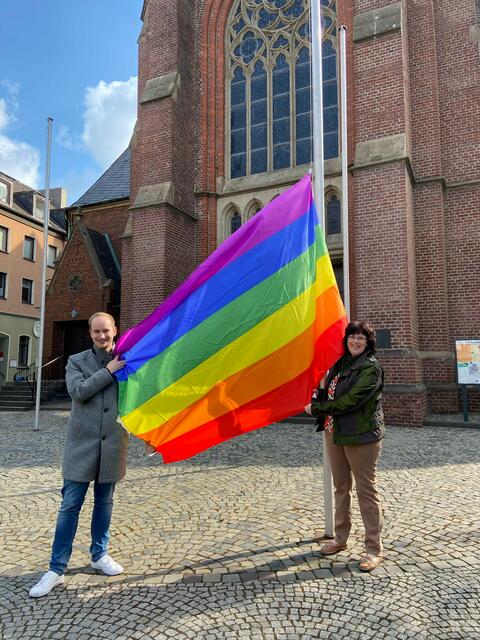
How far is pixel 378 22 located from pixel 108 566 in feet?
40.6

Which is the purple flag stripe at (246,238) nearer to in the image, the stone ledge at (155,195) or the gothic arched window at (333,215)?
the gothic arched window at (333,215)

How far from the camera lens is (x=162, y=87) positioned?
13492 mm

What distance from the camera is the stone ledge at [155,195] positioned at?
12.8 m

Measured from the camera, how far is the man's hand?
3.22 metres

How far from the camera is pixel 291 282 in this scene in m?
3.59

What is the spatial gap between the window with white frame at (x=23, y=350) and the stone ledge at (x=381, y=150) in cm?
2544

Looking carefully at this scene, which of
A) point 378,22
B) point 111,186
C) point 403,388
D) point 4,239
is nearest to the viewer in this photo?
point 403,388

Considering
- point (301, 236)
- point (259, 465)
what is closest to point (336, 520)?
point (301, 236)

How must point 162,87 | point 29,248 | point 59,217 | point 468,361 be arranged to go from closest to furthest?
point 468,361 → point 162,87 → point 29,248 → point 59,217

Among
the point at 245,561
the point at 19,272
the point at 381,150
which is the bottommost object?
the point at 245,561

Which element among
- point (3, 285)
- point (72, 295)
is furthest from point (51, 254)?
point (72, 295)

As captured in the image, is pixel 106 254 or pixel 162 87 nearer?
pixel 162 87

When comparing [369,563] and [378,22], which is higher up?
[378,22]

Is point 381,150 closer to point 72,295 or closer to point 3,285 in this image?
point 72,295
